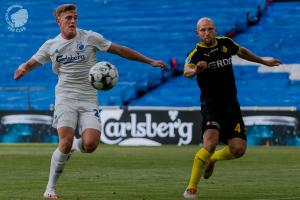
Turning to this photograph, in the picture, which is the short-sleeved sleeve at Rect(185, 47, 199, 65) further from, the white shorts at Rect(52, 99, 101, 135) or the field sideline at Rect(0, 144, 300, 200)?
the field sideline at Rect(0, 144, 300, 200)

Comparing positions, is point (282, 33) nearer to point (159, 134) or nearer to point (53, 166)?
point (159, 134)

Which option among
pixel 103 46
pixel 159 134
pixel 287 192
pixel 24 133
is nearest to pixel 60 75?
pixel 103 46

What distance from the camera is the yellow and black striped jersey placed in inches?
439

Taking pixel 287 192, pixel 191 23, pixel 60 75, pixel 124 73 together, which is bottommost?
pixel 287 192

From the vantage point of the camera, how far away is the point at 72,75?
34.7ft

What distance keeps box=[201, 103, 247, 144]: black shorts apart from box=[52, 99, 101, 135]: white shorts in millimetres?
1477

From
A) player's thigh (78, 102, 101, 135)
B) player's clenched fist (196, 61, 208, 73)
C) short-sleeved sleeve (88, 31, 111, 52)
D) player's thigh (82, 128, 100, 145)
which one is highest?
short-sleeved sleeve (88, 31, 111, 52)

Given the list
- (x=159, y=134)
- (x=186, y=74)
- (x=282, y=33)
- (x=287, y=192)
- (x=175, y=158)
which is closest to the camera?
(x=186, y=74)

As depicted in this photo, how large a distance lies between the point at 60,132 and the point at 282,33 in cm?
2515

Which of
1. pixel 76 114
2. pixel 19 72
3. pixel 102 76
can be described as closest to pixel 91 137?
pixel 76 114

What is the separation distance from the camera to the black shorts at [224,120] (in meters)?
11.1

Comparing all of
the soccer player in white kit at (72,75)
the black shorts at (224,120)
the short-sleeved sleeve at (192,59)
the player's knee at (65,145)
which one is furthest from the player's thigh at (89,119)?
the black shorts at (224,120)

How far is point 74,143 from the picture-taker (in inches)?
422

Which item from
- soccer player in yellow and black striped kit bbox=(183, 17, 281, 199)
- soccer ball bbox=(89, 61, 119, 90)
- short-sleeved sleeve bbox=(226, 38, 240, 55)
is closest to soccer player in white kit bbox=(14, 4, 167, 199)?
soccer ball bbox=(89, 61, 119, 90)
